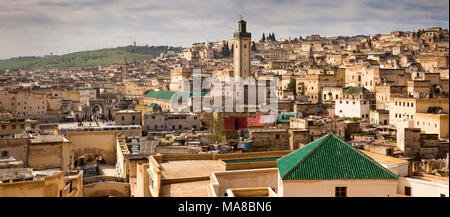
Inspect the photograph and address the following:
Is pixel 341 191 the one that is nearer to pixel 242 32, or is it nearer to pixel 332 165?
pixel 332 165

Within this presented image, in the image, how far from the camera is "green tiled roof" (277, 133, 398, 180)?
4.62m

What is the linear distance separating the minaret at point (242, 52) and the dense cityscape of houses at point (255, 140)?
0.06 meters

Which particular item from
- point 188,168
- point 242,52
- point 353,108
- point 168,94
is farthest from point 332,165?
point 168,94

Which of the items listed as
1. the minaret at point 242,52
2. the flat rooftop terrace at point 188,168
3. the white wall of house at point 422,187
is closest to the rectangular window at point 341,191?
the white wall of house at point 422,187

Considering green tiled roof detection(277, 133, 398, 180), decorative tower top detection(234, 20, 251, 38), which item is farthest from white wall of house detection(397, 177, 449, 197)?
decorative tower top detection(234, 20, 251, 38)

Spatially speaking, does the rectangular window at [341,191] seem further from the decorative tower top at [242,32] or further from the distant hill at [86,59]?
the distant hill at [86,59]

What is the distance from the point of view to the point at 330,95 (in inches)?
931

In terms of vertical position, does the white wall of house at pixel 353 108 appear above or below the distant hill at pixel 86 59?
below

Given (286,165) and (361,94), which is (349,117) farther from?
(286,165)

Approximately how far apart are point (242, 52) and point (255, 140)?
17.6m

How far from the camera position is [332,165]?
469cm

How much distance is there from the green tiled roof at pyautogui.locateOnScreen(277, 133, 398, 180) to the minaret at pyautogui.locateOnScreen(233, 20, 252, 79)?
21.1 metres

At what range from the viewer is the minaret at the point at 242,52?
2576cm
